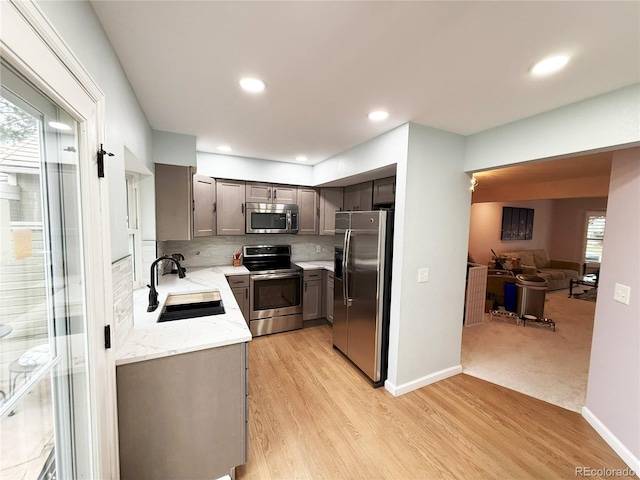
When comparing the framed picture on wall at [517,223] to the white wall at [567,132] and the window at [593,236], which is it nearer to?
the window at [593,236]

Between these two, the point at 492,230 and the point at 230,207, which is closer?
the point at 230,207

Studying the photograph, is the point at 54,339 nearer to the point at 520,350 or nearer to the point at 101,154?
the point at 101,154

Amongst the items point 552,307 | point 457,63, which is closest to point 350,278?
point 457,63

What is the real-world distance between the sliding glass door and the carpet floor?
3223mm

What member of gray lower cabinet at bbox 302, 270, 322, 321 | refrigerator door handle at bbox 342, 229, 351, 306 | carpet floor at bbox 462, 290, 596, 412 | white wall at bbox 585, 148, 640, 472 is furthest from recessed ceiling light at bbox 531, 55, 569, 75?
gray lower cabinet at bbox 302, 270, 322, 321

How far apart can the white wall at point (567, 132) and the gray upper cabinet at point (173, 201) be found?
116 inches

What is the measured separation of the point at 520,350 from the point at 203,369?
3783 mm

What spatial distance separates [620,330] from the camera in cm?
181

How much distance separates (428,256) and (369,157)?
1.19 meters

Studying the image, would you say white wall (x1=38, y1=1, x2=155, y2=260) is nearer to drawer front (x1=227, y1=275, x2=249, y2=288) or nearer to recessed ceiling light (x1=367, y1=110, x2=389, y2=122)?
recessed ceiling light (x1=367, y1=110, x2=389, y2=122)

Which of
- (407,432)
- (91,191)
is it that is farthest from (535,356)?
(91,191)

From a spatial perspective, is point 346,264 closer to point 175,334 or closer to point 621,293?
point 175,334

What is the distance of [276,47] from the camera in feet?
4.14

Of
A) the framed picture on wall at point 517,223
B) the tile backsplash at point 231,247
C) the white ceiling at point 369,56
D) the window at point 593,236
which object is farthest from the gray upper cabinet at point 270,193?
the window at point 593,236
